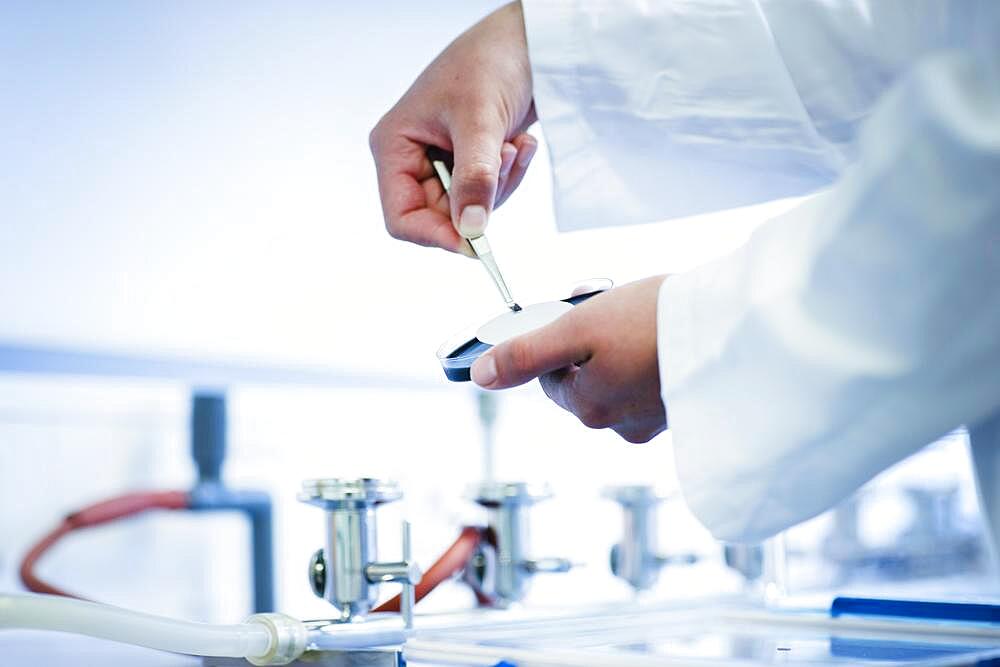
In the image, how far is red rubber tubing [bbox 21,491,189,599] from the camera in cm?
75

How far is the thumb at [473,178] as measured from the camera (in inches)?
26.5

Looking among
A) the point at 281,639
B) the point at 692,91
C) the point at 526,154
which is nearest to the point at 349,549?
the point at 281,639

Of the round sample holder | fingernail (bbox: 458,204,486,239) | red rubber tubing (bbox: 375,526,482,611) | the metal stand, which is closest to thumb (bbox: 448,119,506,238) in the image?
fingernail (bbox: 458,204,486,239)

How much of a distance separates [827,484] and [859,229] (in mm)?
124

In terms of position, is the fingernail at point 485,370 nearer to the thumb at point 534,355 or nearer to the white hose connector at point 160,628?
the thumb at point 534,355

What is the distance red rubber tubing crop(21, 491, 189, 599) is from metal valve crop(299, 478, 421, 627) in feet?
0.71

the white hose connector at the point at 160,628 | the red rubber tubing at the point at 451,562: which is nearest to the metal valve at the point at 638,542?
the red rubber tubing at the point at 451,562

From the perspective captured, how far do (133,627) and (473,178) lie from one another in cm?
33

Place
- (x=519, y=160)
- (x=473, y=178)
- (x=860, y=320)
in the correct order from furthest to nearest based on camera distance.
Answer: (x=519, y=160), (x=473, y=178), (x=860, y=320)

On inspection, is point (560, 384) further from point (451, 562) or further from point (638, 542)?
point (638, 542)

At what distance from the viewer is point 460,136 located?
2.28 ft

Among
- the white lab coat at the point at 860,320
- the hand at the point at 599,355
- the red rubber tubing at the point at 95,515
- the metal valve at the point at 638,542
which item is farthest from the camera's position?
the metal valve at the point at 638,542

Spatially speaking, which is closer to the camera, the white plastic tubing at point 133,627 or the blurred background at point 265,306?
the white plastic tubing at point 133,627

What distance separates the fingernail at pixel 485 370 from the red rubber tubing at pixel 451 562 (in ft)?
0.67
